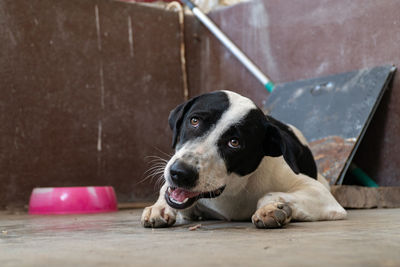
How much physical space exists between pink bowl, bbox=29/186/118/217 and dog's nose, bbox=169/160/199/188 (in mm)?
1745

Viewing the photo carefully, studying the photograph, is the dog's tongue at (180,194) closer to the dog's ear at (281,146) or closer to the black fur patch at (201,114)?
the black fur patch at (201,114)

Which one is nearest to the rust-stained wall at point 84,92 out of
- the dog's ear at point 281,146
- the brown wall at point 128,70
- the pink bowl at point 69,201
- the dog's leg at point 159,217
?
the brown wall at point 128,70

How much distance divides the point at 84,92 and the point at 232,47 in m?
1.41

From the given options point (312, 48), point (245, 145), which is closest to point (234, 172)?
point (245, 145)

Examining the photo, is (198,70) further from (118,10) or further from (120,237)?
(120,237)

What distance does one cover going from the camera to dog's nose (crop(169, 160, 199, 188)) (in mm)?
1900

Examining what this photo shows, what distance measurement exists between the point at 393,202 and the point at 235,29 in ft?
7.34

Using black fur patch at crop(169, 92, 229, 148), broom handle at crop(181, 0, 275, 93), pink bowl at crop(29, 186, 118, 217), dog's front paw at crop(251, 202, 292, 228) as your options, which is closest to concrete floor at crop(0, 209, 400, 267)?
dog's front paw at crop(251, 202, 292, 228)

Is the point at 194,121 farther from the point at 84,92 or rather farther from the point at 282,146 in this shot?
the point at 84,92

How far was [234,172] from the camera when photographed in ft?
6.96

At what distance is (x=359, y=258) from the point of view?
1.13 metres

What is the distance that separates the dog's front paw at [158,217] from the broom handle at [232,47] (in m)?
2.51

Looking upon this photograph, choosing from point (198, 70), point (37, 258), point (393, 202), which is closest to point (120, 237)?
point (37, 258)

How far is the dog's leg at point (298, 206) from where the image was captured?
6.35ft
